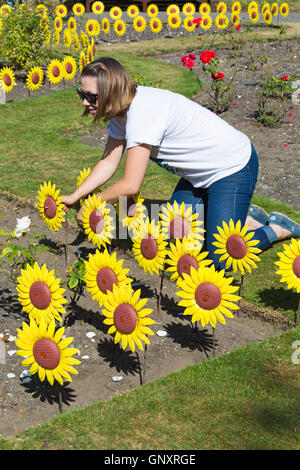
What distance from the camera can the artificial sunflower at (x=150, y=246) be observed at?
374cm

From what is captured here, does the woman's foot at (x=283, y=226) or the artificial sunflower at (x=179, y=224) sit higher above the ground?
the artificial sunflower at (x=179, y=224)

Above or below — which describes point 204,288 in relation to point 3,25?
below

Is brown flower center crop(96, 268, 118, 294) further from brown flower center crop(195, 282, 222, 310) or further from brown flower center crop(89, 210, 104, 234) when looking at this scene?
brown flower center crop(89, 210, 104, 234)

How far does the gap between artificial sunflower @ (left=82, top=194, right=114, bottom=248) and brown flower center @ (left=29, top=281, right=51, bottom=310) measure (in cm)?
70

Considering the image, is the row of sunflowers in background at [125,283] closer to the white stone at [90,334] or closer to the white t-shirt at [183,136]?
the white stone at [90,334]

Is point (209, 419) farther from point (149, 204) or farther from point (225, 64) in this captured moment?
point (225, 64)

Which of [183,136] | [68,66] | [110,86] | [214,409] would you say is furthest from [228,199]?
[68,66]

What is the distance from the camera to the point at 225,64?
440 inches

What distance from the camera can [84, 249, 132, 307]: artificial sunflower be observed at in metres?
3.39

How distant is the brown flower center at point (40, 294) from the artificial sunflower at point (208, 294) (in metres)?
0.69

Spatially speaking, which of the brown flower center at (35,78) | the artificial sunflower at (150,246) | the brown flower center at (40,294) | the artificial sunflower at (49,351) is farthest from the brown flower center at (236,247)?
the brown flower center at (35,78)

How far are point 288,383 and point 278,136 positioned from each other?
501cm

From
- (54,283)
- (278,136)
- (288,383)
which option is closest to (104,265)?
(54,283)

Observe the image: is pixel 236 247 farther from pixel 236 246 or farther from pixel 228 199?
pixel 228 199
